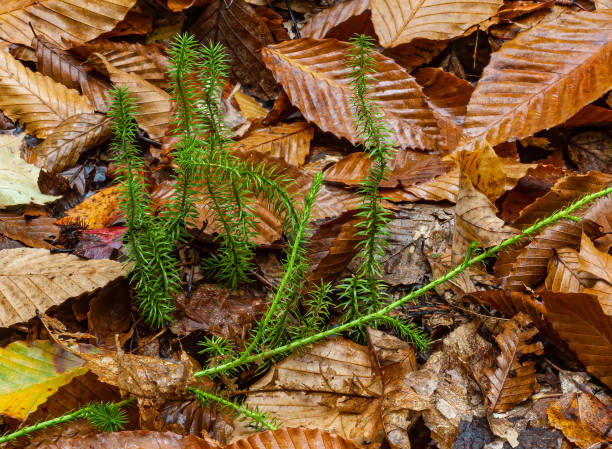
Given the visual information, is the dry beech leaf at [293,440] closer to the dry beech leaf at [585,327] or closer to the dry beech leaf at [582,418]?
the dry beech leaf at [582,418]

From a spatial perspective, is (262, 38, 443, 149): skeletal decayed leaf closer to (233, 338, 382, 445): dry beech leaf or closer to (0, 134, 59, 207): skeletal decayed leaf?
(233, 338, 382, 445): dry beech leaf

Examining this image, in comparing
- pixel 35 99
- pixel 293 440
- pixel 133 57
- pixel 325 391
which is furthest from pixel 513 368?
pixel 35 99

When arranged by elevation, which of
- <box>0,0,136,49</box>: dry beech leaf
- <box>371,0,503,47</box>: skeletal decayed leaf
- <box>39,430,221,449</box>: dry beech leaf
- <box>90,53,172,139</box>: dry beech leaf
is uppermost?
<box>0,0,136,49</box>: dry beech leaf

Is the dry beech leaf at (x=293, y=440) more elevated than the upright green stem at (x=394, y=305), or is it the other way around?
the upright green stem at (x=394, y=305)

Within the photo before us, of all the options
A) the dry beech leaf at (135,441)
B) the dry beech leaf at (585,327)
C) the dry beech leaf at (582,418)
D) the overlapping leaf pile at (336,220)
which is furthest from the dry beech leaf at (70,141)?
the dry beech leaf at (582,418)

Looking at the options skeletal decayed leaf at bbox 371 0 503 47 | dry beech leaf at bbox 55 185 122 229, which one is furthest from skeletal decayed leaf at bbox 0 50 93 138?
skeletal decayed leaf at bbox 371 0 503 47

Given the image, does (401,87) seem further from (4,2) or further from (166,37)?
(4,2)

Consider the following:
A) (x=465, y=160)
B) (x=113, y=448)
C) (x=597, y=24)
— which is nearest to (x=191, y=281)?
(x=113, y=448)
